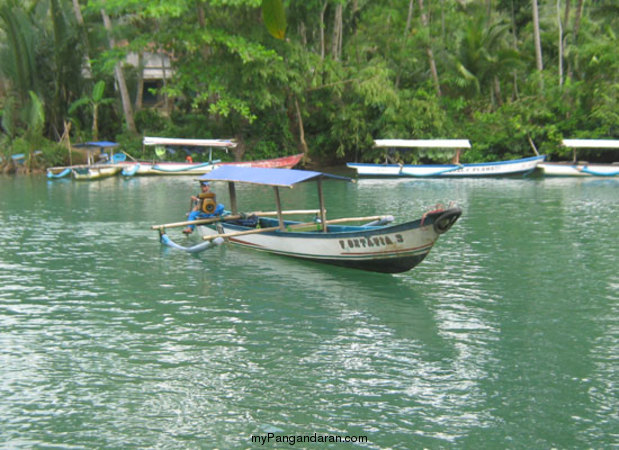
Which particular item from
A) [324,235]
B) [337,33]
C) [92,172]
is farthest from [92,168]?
[324,235]

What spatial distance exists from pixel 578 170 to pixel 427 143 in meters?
7.84

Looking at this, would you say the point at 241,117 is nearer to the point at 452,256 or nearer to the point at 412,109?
the point at 412,109

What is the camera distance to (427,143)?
3544 cm

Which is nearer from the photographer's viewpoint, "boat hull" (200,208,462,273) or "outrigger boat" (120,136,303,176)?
"boat hull" (200,208,462,273)

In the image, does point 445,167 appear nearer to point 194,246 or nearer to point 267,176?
point 267,176

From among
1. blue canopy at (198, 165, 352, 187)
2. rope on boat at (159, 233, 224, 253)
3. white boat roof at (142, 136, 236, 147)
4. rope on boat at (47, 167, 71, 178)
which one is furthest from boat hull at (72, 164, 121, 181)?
blue canopy at (198, 165, 352, 187)

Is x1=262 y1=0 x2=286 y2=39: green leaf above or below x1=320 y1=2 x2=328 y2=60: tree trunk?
below

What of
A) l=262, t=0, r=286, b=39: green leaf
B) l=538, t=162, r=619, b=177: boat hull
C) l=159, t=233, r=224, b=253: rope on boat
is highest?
l=262, t=0, r=286, b=39: green leaf

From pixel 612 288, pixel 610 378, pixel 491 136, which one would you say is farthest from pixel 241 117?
pixel 610 378

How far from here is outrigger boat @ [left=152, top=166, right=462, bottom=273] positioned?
13195 mm

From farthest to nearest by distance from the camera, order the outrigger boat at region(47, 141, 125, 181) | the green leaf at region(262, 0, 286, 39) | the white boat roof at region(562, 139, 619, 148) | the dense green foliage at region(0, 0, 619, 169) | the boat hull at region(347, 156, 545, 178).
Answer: the dense green foliage at region(0, 0, 619, 169) < the outrigger boat at region(47, 141, 125, 181) < the boat hull at region(347, 156, 545, 178) < the white boat roof at region(562, 139, 619, 148) < the green leaf at region(262, 0, 286, 39)

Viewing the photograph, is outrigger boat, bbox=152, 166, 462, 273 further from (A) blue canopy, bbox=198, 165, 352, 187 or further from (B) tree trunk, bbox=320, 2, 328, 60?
(B) tree trunk, bbox=320, 2, 328, 60

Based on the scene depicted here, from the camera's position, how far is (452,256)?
16.4 meters

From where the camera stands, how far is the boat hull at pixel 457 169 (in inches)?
1336
